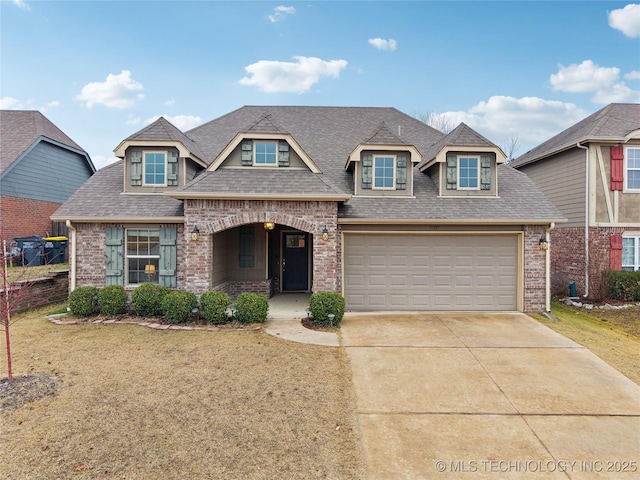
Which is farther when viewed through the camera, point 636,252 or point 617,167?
point 636,252

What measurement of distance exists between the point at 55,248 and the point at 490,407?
17715mm

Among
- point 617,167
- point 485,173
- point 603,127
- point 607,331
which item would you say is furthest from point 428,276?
point 603,127

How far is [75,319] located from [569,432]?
10361mm

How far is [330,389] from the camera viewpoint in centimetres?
488

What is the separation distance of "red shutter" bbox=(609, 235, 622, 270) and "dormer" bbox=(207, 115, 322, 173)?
35.9 feet

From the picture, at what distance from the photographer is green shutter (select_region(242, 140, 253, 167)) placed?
938 centimetres

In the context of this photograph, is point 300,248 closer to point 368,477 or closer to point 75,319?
point 75,319

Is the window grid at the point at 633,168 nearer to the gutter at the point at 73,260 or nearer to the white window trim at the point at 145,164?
the white window trim at the point at 145,164

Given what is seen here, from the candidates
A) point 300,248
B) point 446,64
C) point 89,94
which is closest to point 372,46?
point 446,64

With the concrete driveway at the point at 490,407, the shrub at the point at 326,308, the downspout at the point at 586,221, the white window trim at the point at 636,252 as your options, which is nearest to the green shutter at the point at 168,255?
the shrub at the point at 326,308

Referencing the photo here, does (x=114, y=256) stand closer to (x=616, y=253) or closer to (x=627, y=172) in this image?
(x=616, y=253)

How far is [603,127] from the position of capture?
1187cm

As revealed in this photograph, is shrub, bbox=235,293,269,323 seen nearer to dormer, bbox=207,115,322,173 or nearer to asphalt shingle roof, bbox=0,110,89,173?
dormer, bbox=207,115,322,173

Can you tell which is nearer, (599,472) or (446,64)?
(599,472)
